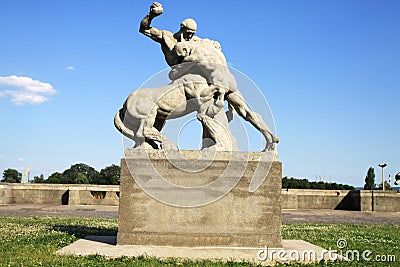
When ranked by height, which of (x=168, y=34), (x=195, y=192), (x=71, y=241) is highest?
(x=168, y=34)

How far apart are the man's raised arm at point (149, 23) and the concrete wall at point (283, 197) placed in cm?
1639

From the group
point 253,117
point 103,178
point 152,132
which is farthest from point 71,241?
point 103,178

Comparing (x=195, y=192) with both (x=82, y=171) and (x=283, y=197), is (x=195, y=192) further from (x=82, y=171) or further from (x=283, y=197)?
(x=82, y=171)

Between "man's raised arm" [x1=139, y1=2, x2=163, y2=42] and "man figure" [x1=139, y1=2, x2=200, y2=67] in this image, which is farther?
"man figure" [x1=139, y1=2, x2=200, y2=67]

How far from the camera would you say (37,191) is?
24.1 meters

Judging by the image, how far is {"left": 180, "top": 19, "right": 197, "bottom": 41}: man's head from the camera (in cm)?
865

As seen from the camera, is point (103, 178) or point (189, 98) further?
point (103, 178)

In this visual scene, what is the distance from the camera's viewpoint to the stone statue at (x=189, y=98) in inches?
321

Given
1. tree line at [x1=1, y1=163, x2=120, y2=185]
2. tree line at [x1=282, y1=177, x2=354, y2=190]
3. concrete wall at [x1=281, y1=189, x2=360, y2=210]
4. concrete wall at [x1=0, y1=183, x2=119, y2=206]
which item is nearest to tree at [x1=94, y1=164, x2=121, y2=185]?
tree line at [x1=1, y1=163, x2=120, y2=185]

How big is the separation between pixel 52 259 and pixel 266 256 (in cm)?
324

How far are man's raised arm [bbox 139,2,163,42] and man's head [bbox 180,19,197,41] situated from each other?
0.49 meters

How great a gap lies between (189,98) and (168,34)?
150cm

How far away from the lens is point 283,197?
78.4 ft

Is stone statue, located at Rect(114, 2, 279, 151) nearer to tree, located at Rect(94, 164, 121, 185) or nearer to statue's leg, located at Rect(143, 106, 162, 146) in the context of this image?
statue's leg, located at Rect(143, 106, 162, 146)
